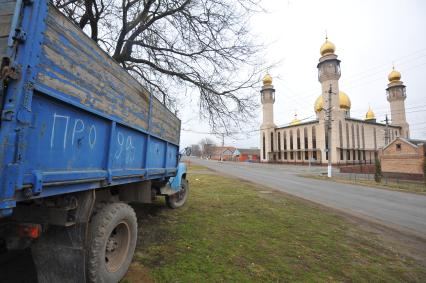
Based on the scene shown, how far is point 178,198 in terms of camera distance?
754 cm

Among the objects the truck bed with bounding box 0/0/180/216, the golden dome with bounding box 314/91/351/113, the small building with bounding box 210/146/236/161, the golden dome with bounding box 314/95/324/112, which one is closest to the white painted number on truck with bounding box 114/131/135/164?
the truck bed with bounding box 0/0/180/216

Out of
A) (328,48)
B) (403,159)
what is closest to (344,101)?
(328,48)

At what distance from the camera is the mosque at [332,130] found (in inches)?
1930

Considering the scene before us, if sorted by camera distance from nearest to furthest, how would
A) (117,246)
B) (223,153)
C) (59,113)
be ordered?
(59,113), (117,246), (223,153)

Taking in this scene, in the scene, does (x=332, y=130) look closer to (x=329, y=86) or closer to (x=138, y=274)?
(x=329, y=86)

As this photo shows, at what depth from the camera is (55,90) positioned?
6.63 feet

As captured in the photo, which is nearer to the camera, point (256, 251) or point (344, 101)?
point (256, 251)

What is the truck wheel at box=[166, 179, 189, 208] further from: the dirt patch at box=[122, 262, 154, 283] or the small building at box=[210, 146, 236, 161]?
the small building at box=[210, 146, 236, 161]

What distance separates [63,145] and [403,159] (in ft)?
128

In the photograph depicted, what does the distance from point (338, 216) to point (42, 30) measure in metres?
8.68

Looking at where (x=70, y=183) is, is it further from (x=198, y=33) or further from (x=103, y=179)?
(x=198, y=33)

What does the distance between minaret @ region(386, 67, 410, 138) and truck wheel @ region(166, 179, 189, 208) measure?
66.1 m

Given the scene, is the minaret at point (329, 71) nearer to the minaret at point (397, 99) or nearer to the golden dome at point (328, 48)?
the golden dome at point (328, 48)

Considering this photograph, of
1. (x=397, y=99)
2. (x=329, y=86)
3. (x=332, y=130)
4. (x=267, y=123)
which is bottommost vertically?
(x=332, y=130)
